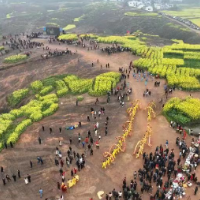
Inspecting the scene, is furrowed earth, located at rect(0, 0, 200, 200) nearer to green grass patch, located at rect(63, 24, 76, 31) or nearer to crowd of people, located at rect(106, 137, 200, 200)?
crowd of people, located at rect(106, 137, 200, 200)

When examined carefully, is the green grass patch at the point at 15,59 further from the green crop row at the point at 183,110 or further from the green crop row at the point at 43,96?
the green crop row at the point at 183,110

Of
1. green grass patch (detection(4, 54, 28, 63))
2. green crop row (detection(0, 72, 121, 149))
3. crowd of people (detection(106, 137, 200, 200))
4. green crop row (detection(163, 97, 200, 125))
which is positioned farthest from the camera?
green grass patch (detection(4, 54, 28, 63))

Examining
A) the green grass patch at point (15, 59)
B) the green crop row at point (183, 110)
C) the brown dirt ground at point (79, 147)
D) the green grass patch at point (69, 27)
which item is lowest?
the brown dirt ground at point (79, 147)

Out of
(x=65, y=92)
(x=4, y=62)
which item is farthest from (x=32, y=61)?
(x=65, y=92)

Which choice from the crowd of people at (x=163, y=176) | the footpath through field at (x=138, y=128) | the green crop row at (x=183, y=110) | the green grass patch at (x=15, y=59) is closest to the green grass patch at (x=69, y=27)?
the green grass patch at (x=15, y=59)

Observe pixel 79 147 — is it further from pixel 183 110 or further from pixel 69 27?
pixel 69 27

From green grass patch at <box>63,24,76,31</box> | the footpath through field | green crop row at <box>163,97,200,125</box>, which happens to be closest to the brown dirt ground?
the footpath through field

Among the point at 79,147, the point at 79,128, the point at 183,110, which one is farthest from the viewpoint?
the point at 183,110

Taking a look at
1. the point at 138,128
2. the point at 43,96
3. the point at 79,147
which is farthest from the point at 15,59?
the point at 138,128

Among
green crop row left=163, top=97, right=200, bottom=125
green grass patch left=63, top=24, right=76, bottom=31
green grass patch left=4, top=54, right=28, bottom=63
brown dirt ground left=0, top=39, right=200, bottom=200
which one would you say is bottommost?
brown dirt ground left=0, top=39, right=200, bottom=200

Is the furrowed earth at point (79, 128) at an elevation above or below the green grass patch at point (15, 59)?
below

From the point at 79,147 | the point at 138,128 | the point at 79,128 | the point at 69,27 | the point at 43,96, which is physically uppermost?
the point at 69,27

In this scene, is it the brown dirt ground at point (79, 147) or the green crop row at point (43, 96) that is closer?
the brown dirt ground at point (79, 147)
